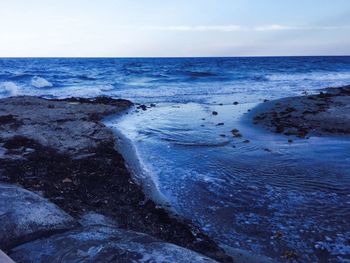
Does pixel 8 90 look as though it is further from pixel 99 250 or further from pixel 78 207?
pixel 99 250

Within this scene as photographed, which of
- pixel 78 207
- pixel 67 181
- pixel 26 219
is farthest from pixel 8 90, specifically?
pixel 26 219

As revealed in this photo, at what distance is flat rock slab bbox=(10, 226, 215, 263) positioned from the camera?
2891 millimetres

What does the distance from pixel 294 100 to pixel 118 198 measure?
32.6 ft

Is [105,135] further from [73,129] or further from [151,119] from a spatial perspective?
[151,119]

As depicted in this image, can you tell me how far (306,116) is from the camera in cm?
998

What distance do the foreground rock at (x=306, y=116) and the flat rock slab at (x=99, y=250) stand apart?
5728 millimetres

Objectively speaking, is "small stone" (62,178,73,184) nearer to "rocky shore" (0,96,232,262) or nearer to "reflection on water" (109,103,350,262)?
"rocky shore" (0,96,232,262)

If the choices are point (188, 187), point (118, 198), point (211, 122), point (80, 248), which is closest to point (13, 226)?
point (80, 248)

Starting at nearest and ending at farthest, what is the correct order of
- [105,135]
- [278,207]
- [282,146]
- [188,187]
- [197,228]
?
[197,228], [278,207], [188,187], [282,146], [105,135]

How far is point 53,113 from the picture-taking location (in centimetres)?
1037

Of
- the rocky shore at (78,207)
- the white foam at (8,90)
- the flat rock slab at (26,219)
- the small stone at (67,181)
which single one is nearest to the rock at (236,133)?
the rocky shore at (78,207)

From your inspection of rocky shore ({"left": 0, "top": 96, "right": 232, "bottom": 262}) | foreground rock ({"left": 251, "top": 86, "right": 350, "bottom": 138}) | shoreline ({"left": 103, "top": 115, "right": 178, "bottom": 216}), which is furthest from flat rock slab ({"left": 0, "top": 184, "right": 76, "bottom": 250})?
foreground rock ({"left": 251, "top": 86, "right": 350, "bottom": 138})

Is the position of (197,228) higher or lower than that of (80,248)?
lower

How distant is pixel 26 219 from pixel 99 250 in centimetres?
92
